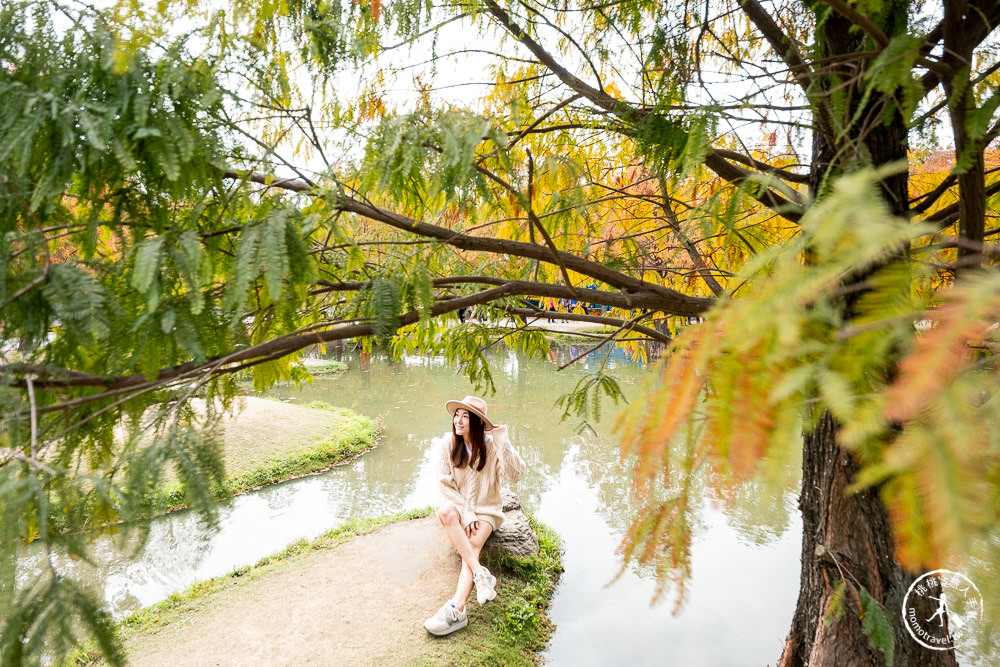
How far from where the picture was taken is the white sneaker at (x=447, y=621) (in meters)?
3.08

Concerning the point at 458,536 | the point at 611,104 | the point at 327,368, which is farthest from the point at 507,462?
the point at 327,368

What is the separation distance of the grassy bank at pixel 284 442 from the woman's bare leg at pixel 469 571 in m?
3.18

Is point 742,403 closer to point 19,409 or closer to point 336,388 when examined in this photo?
point 19,409

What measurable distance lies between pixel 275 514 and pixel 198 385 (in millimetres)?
4764

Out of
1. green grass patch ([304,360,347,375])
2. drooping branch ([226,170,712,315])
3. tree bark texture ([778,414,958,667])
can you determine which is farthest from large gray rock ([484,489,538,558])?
green grass patch ([304,360,347,375])

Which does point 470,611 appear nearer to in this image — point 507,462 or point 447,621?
point 447,621

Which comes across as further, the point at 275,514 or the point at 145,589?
the point at 275,514

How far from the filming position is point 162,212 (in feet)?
4.00

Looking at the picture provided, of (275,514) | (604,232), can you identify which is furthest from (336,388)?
(604,232)

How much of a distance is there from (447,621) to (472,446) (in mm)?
1027

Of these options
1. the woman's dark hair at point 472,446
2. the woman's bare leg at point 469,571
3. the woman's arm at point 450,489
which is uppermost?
the woman's dark hair at point 472,446

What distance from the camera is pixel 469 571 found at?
3.33 metres

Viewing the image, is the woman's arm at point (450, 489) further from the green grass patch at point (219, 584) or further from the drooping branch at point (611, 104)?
the drooping branch at point (611, 104)

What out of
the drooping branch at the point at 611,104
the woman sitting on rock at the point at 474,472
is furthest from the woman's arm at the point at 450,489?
the drooping branch at the point at 611,104
